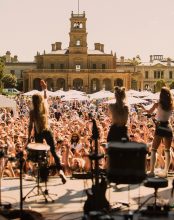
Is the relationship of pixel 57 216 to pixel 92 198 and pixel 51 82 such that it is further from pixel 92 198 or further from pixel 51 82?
pixel 51 82

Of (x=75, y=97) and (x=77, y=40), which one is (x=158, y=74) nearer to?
(x=77, y=40)

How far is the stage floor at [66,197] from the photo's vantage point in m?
5.99

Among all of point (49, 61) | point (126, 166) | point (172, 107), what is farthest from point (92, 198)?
point (49, 61)

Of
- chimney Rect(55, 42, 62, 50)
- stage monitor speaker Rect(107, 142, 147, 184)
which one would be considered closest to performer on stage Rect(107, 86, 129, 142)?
stage monitor speaker Rect(107, 142, 147, 184)

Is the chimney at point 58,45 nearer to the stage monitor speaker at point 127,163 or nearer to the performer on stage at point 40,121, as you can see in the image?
the performer on stage at point 40,121

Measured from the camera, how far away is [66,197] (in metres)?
6.62

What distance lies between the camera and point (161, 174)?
7.56 metres

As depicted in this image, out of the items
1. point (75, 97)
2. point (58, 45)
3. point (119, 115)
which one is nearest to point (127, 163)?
point (119, 115)

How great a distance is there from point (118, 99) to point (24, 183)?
2095 mm

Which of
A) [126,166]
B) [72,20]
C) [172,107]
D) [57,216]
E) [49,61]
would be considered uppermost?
[72,20]

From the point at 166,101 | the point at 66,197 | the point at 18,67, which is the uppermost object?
the point at 18,67

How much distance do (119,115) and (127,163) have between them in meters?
1.72

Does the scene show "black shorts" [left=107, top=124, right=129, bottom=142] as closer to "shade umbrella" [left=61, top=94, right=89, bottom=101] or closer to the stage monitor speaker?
the stage monitor speaker

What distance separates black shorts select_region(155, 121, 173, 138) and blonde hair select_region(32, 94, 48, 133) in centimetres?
181
